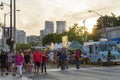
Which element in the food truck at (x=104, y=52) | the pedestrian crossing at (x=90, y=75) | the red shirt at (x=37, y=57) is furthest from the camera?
the food truck at (x=104, y=52)

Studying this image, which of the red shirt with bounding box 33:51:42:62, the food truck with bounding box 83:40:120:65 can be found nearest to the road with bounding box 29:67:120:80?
the red shirt with bounding box 33:51:42:62

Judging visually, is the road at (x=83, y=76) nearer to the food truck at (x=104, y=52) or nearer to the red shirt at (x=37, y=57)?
the red shirt at (x=37, y=57)

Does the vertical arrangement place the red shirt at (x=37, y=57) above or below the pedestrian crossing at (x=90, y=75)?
above

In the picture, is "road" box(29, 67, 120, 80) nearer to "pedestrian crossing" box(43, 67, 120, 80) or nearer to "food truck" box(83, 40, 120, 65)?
"pedestrian crossing" box(43, 67, 120, 80)

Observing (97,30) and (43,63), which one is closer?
(43,63)

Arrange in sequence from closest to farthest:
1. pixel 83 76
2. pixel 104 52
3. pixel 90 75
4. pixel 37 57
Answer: pixel 83 76
pixel 90 75
pixel 37 57
pixel 104 52

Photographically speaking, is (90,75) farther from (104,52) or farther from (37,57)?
(104,52)

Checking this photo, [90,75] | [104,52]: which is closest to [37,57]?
[90,75]

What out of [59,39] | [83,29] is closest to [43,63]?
[83,29]

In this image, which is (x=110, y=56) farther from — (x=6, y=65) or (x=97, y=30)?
(x=97, y=30)

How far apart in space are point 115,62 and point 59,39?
3388 inches

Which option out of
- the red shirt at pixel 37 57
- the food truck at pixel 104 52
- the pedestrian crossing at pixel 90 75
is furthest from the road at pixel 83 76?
the food truck at pixel 104 52

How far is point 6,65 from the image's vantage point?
3144 cm

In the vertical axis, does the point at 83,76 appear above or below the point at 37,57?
below
